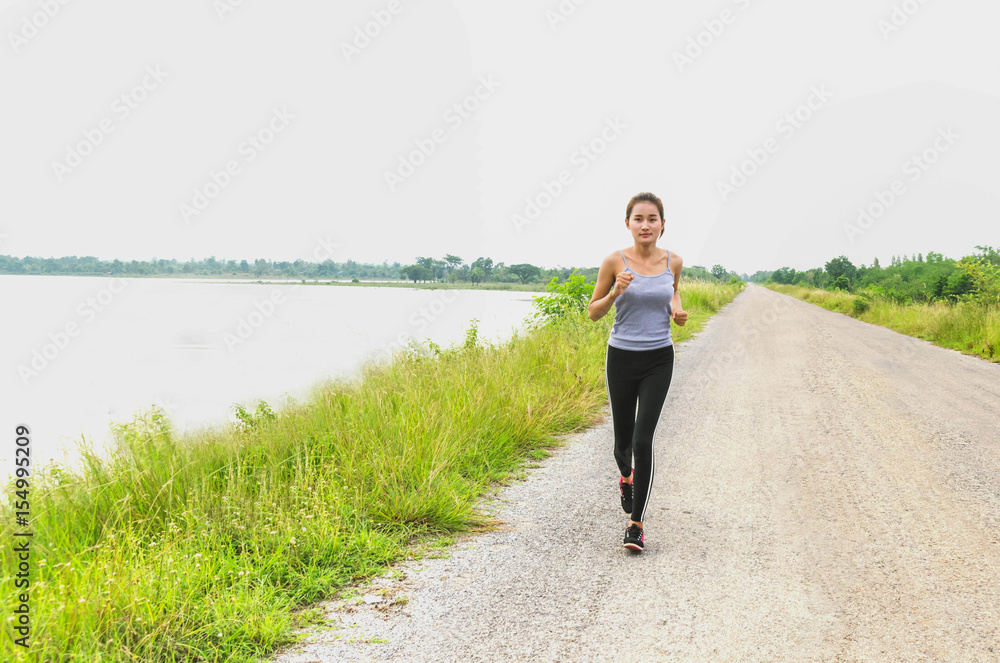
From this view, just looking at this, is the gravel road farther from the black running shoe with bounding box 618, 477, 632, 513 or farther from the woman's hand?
the woman's hand

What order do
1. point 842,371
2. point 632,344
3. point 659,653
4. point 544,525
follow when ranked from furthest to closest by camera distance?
point 842,371, point 544,525, point 632,344, point 659,653

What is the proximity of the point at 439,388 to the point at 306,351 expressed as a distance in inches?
236

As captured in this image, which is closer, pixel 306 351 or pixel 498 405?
pixel 498 405

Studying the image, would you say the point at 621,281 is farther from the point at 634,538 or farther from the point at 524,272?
the point at 524,272

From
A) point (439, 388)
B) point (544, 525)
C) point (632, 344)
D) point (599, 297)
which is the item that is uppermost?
point (599, 297)

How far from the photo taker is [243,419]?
585cm

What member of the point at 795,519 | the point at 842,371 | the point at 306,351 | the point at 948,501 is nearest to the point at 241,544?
the point at 795,519

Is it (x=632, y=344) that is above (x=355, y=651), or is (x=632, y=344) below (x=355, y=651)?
above

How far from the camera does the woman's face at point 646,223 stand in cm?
341

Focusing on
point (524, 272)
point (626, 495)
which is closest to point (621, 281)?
point (626, 495)

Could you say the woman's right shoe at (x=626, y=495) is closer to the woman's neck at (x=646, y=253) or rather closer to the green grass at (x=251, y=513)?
the green grass at (x=251, y=513)

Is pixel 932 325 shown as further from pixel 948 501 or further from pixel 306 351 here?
pixel 306 351

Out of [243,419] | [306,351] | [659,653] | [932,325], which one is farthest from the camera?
[932,325]

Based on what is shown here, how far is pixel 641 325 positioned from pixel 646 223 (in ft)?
1.98
